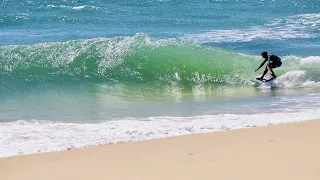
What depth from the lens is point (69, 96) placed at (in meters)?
12.3

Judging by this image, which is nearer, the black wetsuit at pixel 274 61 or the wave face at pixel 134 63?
the black wetsuit at pixel 274 61

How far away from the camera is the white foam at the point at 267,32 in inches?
813

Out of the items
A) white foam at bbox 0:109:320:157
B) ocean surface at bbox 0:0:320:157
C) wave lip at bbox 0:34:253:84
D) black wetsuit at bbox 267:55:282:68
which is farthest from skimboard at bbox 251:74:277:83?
white foam at bbox 0:109:320:157

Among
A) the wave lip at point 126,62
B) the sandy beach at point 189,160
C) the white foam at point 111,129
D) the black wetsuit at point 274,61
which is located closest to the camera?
the sandy beach at point 189,160

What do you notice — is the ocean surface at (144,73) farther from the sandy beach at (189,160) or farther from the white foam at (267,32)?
the sandy beach at (189,160)

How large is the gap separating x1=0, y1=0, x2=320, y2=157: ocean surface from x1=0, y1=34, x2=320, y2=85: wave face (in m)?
0.03

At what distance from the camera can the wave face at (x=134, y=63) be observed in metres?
14.5

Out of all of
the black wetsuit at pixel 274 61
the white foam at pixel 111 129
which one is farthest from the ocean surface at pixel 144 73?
the black wetsuit at pixel 274 61

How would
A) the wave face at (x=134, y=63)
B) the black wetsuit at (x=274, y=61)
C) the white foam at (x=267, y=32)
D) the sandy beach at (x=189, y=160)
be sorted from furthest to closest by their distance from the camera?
the white foam at (x=267, y=32) < the wave face at (x=134, y=63) < the black wetsuit at (x=274, y=61) < the sandy beach at (x=189, y=160)

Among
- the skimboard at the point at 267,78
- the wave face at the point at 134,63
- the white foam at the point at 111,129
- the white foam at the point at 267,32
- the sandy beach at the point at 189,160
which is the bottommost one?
the sandy beach at the point at 189,160

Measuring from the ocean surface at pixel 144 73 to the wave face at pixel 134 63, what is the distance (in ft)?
0.09

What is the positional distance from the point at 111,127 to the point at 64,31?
13.6 metres

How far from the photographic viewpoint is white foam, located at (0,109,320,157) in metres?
7.80

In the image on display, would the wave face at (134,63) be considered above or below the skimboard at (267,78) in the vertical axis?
above
